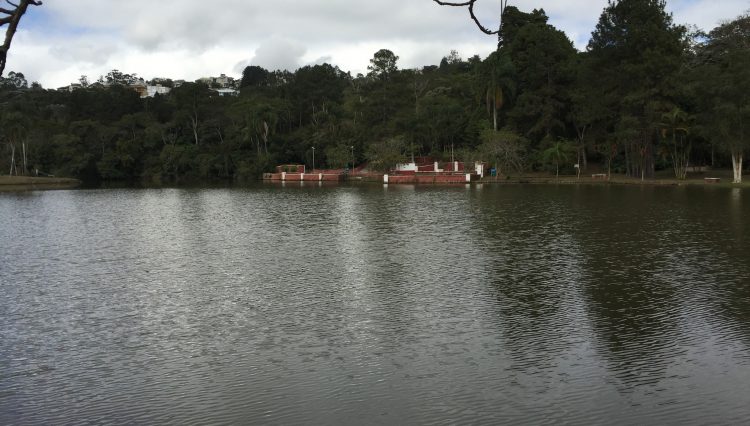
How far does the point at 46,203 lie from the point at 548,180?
45318 mm

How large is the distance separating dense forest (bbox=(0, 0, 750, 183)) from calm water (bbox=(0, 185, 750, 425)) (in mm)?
32048

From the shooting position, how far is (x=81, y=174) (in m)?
103

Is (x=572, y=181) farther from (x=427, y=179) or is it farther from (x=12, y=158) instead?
(x=12, y=158)

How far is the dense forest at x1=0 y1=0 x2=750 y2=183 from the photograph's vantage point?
184ft

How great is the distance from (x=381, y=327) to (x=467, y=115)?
71283 mm

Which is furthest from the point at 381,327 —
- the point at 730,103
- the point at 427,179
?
the point at 427,179

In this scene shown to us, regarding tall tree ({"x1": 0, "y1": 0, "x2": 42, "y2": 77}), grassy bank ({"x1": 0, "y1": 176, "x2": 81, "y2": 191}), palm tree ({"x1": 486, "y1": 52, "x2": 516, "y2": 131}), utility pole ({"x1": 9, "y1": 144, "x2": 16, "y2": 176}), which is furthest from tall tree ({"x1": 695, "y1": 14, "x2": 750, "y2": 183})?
utility pole ({"x1": 9, "y1": 144, "x2": 16, "y2": 176})

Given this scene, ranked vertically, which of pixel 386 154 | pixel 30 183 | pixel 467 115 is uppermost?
pixel 467 115

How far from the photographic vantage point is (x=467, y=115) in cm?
8156

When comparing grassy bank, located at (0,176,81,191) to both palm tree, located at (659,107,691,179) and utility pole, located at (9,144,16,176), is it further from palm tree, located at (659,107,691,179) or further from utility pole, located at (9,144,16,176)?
palm tree, located at (659,107,691,179)

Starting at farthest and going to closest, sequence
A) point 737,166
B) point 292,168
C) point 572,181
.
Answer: point 292,168, point 572,181, point 737,166

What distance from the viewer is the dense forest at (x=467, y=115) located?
184ft

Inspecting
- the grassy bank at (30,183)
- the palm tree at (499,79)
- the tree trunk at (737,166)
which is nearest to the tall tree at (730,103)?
the tree trunk at (737,166)

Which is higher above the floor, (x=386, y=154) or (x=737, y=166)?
(x=386, y=154)
